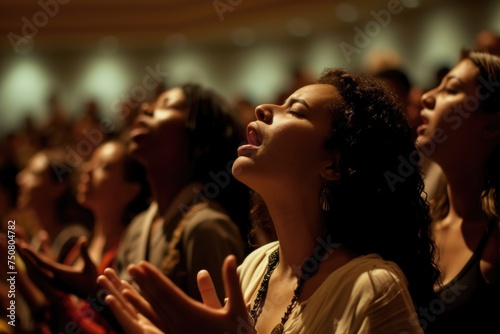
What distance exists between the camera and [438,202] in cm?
223

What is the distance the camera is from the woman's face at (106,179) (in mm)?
3021

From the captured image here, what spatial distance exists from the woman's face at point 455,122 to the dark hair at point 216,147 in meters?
0.65

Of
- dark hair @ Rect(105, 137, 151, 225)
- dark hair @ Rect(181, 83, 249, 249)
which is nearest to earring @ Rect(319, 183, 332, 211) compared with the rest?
dark hair @ Rect(181, 83, 249, 249)

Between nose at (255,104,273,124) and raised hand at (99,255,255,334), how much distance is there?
439 mm

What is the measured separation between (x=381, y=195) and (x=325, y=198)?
13cm

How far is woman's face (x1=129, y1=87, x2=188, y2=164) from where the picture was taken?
2469mm

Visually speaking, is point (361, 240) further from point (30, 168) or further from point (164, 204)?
point (30, 168)

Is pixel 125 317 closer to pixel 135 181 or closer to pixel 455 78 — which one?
pixel 455 78

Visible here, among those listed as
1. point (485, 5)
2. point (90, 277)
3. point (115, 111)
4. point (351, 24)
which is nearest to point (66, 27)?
point (115, 111)

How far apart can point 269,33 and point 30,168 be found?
477cm

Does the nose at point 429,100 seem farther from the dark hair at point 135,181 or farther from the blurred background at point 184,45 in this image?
the blurred background at point 184,45

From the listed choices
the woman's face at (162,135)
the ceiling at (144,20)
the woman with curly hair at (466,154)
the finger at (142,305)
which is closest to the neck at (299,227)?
the finger at (142,305)

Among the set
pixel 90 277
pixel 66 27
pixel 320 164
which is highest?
pixel 66 27

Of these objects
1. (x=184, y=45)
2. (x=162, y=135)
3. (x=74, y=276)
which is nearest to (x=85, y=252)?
(x=74, y=276)
